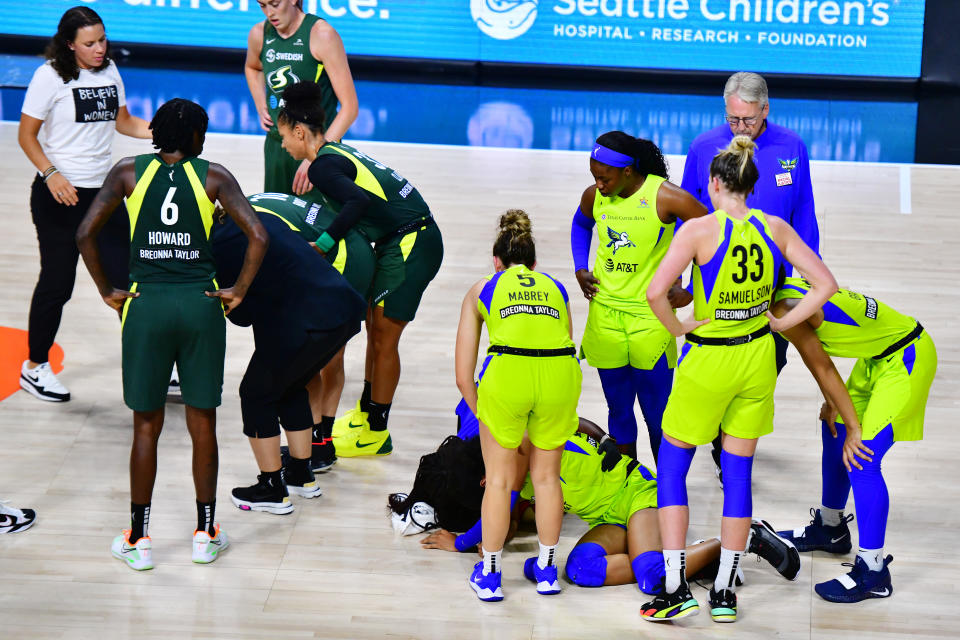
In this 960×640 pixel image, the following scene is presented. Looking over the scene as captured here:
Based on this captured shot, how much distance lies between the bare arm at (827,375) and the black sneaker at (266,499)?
6.94 feet

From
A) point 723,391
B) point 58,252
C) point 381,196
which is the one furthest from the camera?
point 58,252

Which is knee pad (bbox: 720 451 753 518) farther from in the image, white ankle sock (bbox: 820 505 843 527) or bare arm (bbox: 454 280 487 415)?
bare arm (bbox: 454 280 487 415)

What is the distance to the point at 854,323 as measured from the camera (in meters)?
4.12

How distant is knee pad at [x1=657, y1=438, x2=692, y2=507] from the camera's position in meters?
4.12

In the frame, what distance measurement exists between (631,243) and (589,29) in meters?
9.81

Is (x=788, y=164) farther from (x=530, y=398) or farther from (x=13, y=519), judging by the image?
(x=13, y=519)

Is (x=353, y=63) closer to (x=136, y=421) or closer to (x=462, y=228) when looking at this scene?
(x=462, y=228)

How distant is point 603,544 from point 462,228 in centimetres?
449

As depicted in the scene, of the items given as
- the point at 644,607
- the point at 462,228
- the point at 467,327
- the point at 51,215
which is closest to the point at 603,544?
the point at 644,607

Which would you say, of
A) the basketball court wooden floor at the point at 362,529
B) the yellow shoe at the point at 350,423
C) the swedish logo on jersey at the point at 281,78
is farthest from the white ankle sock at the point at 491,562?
the swedish logo on jersey at the point at 281,78

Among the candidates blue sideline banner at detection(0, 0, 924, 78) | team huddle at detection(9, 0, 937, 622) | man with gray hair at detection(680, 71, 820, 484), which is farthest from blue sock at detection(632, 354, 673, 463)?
blue sideline banner at detection(0, 0, 924, 78)

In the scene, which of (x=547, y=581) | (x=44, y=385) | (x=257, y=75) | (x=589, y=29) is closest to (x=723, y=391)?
(x=547, y=581)

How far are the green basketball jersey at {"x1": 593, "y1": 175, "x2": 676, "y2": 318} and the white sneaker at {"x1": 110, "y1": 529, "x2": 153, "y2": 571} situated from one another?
6.65 feet

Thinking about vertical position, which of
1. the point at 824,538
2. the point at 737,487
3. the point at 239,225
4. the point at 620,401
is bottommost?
the point at 824,538
